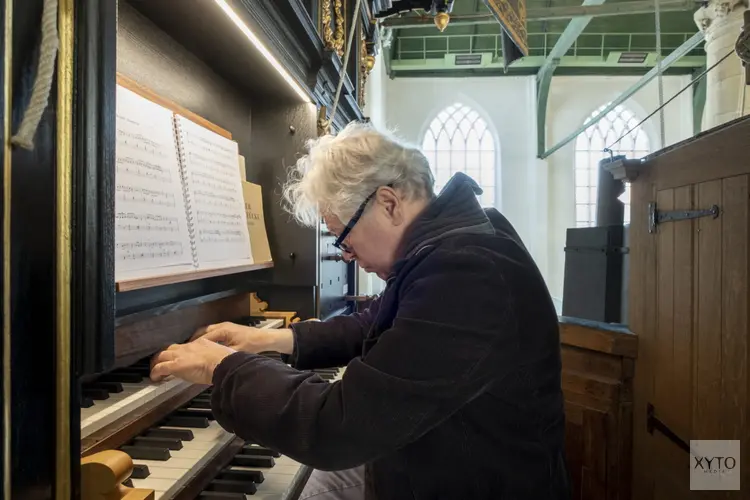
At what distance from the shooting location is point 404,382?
2.67 ft

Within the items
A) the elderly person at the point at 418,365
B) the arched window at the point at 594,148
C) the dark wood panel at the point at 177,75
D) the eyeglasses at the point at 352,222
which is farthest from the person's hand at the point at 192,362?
the arched window at the point at 594,148

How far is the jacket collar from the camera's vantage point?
38.1 inches

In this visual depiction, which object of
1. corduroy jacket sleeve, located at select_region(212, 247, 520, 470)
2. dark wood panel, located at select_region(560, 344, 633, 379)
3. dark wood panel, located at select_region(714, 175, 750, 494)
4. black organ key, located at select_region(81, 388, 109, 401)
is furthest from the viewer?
dark wood panel, located at select_region(560, 344, 633, 379)

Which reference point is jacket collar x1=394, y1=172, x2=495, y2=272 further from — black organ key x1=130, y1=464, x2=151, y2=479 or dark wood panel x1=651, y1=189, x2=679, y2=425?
dark wood panel x1=651, y1=189, x2=679, y2=425

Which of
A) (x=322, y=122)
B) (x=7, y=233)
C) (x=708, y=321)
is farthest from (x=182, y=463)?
(x=708, y=321)

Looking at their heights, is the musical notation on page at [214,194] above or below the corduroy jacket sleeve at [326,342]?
above

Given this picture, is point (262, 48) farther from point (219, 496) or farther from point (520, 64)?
point (520, 64)

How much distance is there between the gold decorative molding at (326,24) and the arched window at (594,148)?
7537mm

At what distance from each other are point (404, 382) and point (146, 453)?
1.93ft

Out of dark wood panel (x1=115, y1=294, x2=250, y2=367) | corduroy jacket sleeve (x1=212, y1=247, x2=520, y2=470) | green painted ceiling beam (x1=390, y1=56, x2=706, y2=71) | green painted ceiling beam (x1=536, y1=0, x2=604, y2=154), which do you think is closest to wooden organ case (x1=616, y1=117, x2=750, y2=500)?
corduroy jacket sleeve (x1=212, y1=247, x2=520, y2=470)

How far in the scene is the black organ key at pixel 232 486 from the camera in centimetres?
111

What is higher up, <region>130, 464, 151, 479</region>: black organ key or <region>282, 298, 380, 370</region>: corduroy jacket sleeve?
<region>282, 298, 380, 370</region>: corduroy jacket sleeve

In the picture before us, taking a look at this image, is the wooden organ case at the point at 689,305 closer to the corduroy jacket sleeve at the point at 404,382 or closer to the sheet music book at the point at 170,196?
the corduroy jacket sleeve at the point at 404,382

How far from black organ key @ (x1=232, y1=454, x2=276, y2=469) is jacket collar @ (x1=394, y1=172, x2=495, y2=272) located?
24.4 inches
